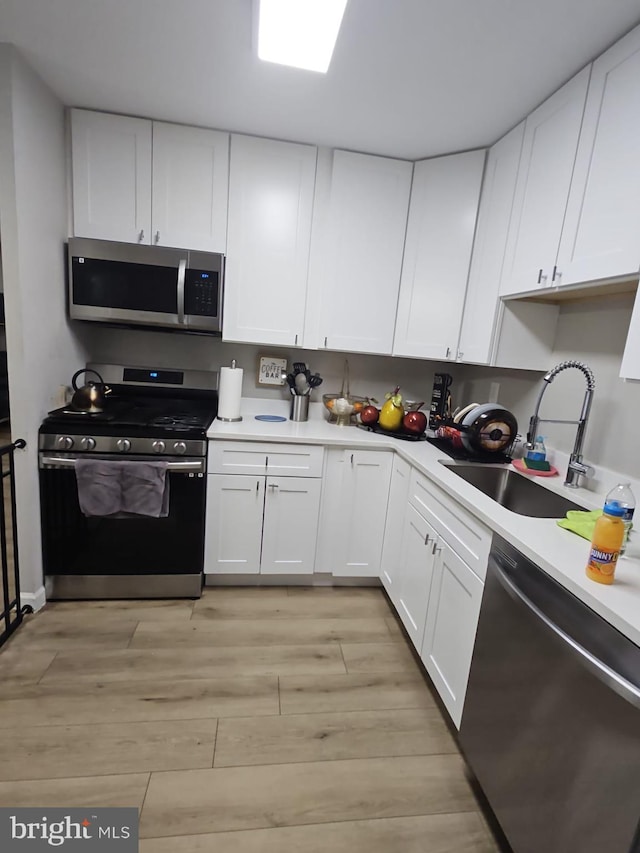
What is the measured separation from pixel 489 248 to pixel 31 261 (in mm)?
2176

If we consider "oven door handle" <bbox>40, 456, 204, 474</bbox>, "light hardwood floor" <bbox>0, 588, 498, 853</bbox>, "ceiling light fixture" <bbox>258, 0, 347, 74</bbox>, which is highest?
"ceiling light fixture" <bbox>258, 0, 347, 74</bbox>

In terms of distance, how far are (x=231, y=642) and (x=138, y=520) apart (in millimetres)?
764

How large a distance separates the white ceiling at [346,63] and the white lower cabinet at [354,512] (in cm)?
166

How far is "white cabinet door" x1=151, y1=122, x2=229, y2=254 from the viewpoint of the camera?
2211 mm

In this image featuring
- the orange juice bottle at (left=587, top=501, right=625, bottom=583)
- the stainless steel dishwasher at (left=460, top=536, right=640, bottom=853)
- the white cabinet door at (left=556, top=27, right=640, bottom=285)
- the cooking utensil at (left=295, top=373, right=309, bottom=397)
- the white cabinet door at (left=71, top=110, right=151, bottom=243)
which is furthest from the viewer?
the cooking utensil at (left=295, top=373, right=309, bottom=397)

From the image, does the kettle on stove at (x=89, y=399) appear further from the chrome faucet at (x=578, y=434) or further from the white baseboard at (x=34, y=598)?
the chrome faucet at (x=578, y=434)

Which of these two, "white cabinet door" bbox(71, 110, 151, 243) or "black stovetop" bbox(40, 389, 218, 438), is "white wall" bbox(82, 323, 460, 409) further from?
"white cabinet door" bbox(71, 110, 151, 243)

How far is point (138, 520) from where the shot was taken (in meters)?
2.14

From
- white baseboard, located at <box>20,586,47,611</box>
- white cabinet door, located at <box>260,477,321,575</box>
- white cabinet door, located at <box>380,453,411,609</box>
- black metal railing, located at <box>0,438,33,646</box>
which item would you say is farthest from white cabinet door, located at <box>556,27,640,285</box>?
white baseboard, located at <box>20,586,47,611</box>

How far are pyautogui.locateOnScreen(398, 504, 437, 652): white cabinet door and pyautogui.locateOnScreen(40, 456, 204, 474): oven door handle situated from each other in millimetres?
1101

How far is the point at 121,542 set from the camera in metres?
2.16

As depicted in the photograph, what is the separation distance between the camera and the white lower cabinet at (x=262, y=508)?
2262mm

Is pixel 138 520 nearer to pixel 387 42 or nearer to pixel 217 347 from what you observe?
pixel 217 347

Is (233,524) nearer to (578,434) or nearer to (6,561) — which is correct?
(6,561)
